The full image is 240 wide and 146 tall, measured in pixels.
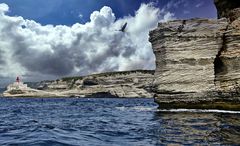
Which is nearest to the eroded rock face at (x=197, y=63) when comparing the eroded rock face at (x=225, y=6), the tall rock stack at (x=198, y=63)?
the tall rock stack at (x=198, y=63)

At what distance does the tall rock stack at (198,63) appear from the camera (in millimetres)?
36875

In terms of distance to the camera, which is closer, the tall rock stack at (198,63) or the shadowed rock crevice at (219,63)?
the tall rock stack at (198,63)

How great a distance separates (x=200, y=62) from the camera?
126 feet

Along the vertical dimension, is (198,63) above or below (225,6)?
below

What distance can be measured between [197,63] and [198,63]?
0.30ft

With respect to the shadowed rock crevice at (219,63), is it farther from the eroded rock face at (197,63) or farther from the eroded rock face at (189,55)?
the eroded rock face at (189,55)

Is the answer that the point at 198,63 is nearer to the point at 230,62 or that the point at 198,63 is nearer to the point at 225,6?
the point at 230,62

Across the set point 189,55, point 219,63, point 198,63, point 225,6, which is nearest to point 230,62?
point 219,63

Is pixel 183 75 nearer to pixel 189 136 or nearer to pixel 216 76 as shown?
pixel 216 76

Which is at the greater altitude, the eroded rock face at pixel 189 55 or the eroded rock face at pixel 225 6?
the eroded rock face at pixel 225 6

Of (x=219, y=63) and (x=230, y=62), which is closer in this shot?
(x=230, y=62)

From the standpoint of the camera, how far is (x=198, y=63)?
38.3 metres

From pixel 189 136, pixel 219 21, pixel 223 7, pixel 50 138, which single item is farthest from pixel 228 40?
pixel 50 138

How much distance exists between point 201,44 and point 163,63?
3993mm
